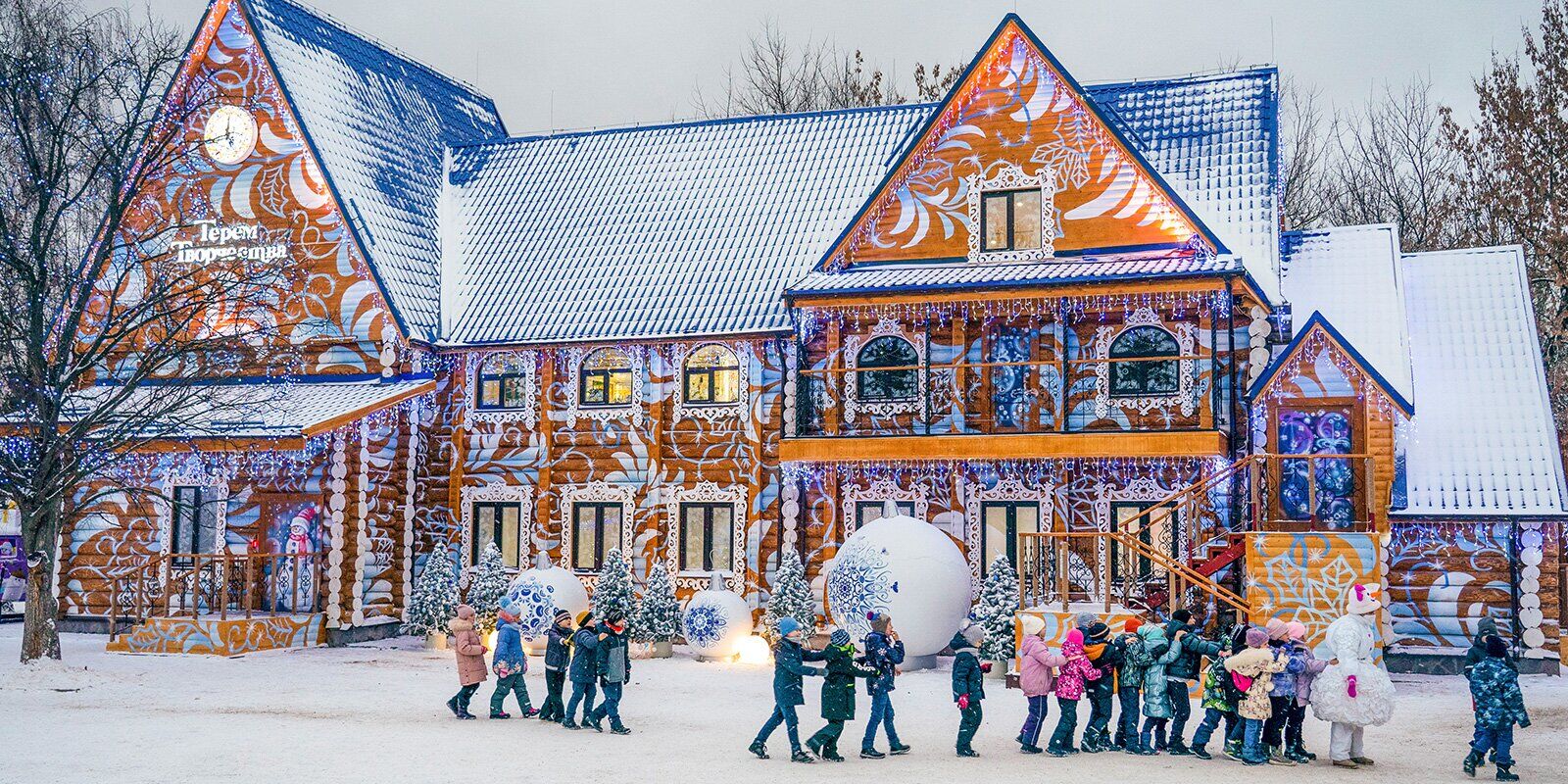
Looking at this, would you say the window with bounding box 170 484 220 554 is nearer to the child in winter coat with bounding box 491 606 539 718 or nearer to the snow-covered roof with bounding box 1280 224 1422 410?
the child in winter coat with bounding box 491 606 539 718

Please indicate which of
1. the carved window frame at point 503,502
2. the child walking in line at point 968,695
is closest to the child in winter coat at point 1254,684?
the child walking in line at point 968,695

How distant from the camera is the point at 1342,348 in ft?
78.3

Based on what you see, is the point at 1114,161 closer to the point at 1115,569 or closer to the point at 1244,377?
the point at 1244,377

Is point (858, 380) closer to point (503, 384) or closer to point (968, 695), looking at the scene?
point (503, 384)

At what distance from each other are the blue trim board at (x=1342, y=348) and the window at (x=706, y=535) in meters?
9.62

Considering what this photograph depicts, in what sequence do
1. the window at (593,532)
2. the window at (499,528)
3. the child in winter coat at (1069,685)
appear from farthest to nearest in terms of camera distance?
the window at (499,528) → the window at (593,532) → the child in winter coat at (1069,685)

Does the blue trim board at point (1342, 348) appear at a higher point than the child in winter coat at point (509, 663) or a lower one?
higher

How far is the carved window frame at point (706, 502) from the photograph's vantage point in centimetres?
2825

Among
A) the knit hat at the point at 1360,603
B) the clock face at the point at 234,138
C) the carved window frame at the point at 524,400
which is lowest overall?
the knit hat at the point at 1360,603

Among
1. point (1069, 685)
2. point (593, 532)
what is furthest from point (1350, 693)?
point (593, 532)

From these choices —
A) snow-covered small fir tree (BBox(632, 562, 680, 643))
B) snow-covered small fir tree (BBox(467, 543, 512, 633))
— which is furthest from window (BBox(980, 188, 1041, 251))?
snow-covered small fir tree (BBox(467, 543, 512, 633))

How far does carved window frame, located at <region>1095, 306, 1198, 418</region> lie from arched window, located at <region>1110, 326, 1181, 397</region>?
85 millimetres

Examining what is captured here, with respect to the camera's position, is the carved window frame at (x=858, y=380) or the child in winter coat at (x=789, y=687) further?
the carved window frame at (x=858, y=380)

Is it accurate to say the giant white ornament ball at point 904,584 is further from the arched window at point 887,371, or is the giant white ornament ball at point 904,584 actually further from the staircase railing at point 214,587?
the staircase railing at point 214,587
